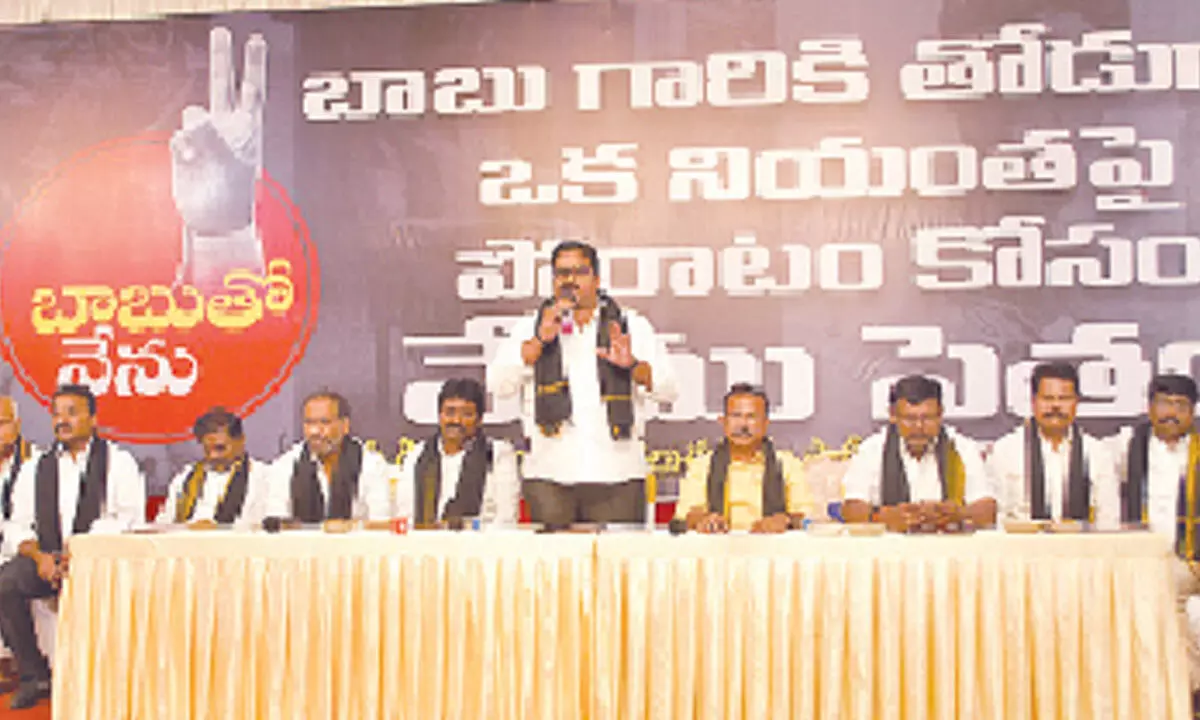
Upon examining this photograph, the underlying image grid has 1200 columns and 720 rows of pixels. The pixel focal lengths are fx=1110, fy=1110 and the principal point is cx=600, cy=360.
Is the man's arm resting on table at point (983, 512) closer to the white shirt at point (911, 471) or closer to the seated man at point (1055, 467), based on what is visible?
the white shirt at point (911, 471)

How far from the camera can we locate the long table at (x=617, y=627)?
8.79 feet

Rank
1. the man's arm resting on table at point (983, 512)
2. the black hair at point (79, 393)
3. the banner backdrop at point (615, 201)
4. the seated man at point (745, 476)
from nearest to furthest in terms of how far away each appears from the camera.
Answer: the man's arm resting on table at point (983, 512)
the seated man at point (745, 476)
the banner backdrop at point (615, 201)
the black hair at point (79, 393)

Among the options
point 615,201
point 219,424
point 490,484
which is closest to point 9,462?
point 219,424

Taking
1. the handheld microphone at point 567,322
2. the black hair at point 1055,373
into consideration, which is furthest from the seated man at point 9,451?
the black hair at point 1055,373

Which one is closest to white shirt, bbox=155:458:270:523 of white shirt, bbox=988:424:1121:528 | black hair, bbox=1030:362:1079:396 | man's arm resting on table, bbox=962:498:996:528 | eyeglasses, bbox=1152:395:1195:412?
man's arm resting on table, bbox=962:498:996:528

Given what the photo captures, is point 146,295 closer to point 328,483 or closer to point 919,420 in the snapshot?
point 328,483

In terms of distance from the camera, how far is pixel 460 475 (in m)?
4.08

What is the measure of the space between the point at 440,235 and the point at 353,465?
40.8 inches

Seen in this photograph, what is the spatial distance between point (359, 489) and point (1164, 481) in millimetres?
2933

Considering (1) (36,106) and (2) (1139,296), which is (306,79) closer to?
(1) (36,106)

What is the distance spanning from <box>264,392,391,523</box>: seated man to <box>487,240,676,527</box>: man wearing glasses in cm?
70

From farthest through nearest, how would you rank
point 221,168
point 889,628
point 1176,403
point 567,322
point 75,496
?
1. point 221,168
2. point 75,496
3. point 1176,403
4. point 567,322
5. point 889,628

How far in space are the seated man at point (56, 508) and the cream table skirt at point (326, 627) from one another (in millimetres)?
1333

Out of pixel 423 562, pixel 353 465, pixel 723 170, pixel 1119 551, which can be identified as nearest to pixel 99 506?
pixel 353 465
